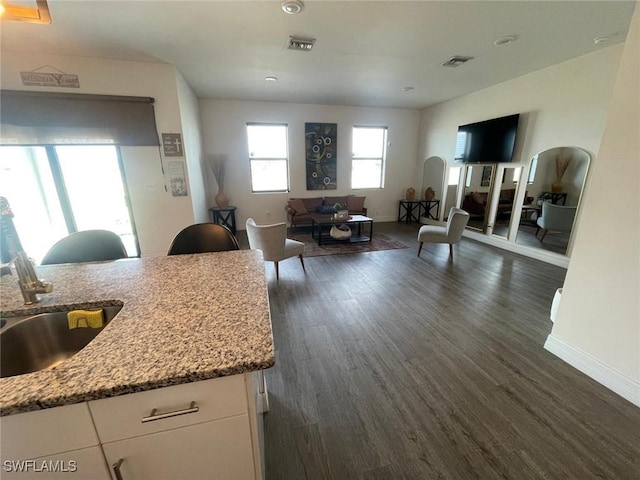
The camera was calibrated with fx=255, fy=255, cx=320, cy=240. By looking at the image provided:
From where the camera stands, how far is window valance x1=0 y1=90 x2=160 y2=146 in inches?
121

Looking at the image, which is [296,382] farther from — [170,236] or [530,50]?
[530,50]

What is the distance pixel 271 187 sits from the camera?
5969 millimetres

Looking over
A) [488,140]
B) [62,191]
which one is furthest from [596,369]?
[62,191]

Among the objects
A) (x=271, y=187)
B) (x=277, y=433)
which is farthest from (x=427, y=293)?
(x=271, y=187)

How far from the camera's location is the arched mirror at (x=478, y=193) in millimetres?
4699

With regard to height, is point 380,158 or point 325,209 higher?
point 380,158

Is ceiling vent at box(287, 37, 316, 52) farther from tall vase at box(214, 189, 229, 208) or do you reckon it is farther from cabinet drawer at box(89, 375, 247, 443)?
cabinet drawer at box(89, 375, 247, 443)

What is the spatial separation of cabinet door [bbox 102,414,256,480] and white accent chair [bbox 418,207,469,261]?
3.71 m

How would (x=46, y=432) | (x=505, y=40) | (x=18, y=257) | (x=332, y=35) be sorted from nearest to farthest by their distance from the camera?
(x=46, y=432), (x=18, y=257), (x=332, y=35), (x=505, y=40)

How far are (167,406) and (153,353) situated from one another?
0.48 ft

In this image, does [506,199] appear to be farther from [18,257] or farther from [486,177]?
[18,257]

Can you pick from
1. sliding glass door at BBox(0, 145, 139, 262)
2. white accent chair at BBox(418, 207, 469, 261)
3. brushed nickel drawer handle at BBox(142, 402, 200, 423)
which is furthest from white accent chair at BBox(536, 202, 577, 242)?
sliding glass door at BBox(0, 145, 139, 262)

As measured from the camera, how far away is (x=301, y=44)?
2.88m

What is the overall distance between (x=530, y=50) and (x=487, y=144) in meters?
1.61
